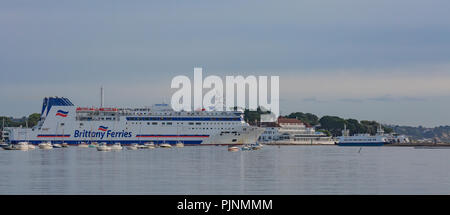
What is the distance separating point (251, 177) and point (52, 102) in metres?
89.7

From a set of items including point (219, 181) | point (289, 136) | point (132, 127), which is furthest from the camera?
point (289, 136)

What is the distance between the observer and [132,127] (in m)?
126

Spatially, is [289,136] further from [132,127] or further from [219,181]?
[219,181]

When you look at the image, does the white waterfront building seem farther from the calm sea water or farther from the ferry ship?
the calm sea water

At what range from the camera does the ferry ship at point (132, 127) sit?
126 m

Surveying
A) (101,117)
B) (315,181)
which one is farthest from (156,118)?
(315,181)

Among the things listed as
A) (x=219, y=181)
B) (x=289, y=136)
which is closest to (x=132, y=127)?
(x=289, y=136)

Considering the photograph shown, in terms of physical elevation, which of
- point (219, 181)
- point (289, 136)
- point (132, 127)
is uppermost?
point (132, 127)

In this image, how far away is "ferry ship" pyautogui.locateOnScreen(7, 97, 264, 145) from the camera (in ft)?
414

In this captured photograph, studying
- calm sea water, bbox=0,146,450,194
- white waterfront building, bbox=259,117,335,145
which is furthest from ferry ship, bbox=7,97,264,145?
calm sea water, bbox=0,146,450,194

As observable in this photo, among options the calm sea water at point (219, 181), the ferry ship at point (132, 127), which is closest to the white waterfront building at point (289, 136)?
the ferry ship at point (132, 127)

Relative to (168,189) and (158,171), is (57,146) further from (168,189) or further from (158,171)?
(168,189)

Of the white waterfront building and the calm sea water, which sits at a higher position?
the white waterfront building
